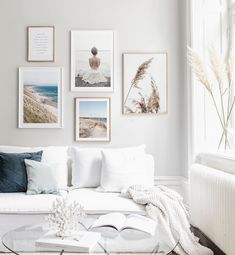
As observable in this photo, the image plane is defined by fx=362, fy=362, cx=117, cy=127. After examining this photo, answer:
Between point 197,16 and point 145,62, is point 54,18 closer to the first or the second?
point 145,62

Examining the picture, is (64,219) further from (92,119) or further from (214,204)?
(92,119)

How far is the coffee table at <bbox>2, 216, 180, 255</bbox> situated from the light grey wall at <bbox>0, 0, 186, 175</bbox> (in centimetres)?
180

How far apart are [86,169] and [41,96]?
3.21ft

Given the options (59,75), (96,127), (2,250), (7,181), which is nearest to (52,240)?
(2,250)

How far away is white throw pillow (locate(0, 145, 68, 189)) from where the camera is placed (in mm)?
3538

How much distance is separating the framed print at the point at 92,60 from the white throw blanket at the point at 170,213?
1.32 metres

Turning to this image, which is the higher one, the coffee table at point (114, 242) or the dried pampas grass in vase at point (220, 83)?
the dried pampas grass in vase at point (220, 83)

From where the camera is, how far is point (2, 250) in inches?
109

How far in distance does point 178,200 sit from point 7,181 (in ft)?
5.03

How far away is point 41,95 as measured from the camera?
154 inches

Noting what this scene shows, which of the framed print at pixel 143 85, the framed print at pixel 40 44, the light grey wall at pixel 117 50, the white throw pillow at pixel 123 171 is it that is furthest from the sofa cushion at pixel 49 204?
the framed print at pixel 40 44

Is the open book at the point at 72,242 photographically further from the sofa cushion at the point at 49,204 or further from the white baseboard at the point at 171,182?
the white baseboard at the point at 171,182

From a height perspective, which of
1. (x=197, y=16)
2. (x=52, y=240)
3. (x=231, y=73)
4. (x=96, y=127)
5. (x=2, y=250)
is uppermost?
(x=197, y=16)

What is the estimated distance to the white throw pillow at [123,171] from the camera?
3377 mm
